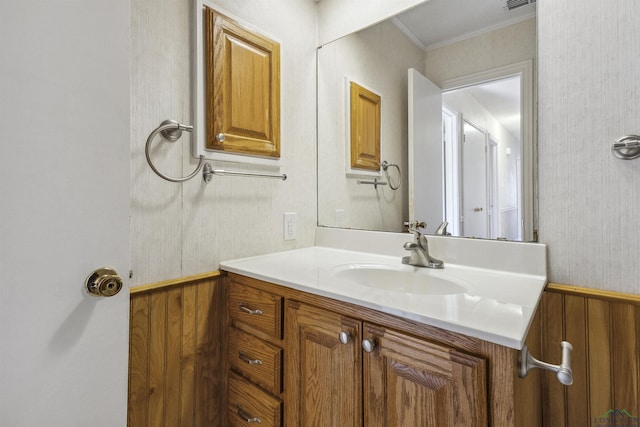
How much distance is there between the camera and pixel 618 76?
0.87 meters

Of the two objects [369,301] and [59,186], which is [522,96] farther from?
[59,186]

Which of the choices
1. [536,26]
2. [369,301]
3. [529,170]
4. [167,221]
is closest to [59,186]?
[167,221]

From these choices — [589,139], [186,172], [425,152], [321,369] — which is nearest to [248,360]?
[321,369]

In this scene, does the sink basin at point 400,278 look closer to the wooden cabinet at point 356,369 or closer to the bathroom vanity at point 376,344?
the bathroom vanity at point 376,344

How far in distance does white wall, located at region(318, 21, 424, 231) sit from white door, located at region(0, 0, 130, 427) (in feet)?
3.27

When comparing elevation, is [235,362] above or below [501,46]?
below

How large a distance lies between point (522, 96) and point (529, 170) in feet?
0.85

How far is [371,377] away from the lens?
30.7 inches

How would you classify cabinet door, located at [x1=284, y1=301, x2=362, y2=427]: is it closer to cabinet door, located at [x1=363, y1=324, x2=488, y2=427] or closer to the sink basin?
cabinet door, located at [x1=363, y1=324, x2=488, y2=427]

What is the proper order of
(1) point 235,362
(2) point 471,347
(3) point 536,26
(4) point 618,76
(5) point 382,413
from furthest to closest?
(1) point 235,362, (3) point 536,26, (4) point 618,76, (5) point 382,413, (2) point 471,347

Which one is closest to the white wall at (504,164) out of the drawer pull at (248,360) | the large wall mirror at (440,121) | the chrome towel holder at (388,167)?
the large wall mirror at (440,121)

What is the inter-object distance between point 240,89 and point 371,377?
1148 millimetres

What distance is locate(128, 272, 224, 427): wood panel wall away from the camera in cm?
99

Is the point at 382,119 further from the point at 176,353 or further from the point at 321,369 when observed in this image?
the point at 176,353
